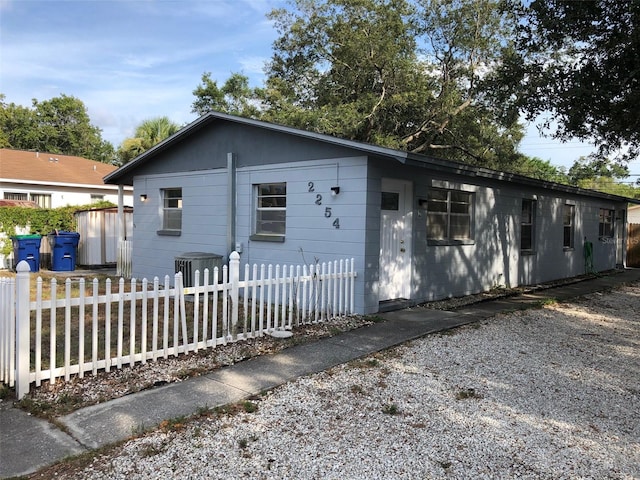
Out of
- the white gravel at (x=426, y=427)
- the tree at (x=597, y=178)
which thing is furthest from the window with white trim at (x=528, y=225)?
the tree at (x=597, y=178)

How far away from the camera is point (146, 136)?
24312 millimetres

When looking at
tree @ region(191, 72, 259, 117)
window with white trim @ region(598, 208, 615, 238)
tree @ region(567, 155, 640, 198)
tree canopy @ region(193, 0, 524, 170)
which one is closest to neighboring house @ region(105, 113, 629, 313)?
window with white trim @ region(598, 208, 615, 238)

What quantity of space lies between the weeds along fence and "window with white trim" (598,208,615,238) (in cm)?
1400

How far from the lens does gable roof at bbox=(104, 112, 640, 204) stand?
7.70 metres

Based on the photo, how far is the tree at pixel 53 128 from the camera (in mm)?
40312

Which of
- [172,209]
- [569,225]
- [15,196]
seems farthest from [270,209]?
[15,196]

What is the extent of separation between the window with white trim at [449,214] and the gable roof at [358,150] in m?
0.70

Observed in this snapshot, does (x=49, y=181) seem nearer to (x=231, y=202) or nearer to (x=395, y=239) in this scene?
(x=231, y=202)

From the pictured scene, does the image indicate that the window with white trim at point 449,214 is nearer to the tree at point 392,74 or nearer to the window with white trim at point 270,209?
the window with white trim at point 270,209

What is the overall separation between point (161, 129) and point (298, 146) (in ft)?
57.8

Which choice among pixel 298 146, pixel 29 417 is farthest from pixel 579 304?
pixel 29 417

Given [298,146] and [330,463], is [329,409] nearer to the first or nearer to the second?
[330,463]

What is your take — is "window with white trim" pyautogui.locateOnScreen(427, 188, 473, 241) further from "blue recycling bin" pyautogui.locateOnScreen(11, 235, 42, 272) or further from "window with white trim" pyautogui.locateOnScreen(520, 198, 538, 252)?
"blue recycling bin" pyautogui.locateOnScreen(11, 235, 42, 272)

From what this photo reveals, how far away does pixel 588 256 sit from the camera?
16859mm
